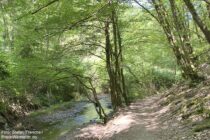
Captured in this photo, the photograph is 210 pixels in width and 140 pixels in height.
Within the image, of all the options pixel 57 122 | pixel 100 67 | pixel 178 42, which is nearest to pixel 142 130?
pixel 178 42

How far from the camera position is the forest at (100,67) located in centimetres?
1155

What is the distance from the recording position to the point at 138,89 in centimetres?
3186

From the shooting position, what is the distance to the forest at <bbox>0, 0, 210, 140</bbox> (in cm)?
1155

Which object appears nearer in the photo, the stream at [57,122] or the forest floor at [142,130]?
the forest floor at [142,130]

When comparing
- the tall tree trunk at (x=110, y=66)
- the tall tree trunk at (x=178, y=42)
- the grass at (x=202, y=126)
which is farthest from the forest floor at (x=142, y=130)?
the tall tree trunk at (x=178, y=42)

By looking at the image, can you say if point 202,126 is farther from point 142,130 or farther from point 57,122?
point 57,122

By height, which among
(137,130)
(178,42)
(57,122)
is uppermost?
(178,42)

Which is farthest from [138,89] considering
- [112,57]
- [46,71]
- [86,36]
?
[46,71]

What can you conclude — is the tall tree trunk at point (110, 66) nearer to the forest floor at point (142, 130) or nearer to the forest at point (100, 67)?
the forest at point (100, 67)

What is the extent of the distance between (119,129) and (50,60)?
17.0 feet

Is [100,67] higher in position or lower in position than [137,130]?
higher

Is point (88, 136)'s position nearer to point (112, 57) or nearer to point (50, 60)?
point (50, 60)

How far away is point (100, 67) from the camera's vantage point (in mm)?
25938

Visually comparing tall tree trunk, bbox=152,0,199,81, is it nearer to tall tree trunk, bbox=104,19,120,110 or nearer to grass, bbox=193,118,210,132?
tall tree trunk, bbox=104,19,120,110
